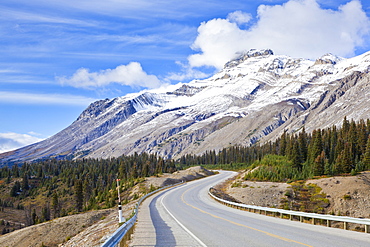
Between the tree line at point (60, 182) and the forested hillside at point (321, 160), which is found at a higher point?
the forested hillside at point (321, 160)

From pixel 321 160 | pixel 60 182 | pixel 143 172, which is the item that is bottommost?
pixel 60 182

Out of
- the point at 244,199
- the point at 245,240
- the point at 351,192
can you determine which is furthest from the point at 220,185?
the point at 245,240

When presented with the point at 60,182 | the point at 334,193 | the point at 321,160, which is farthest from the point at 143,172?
the point at 334,193

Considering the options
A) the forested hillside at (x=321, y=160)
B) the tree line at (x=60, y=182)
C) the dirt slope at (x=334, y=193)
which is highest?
the forested hillside at (x=321, y=160)

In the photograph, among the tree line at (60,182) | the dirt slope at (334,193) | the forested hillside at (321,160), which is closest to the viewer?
the dirt slope at (334,193)

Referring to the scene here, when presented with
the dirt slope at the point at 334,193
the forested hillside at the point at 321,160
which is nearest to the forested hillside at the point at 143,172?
the forested hillside at the point at 321,160

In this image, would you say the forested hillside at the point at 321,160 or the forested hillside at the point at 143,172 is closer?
the forested hillside at the point at 321,160

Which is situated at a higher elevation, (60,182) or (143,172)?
(143,172)

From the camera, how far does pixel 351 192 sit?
5488 cm

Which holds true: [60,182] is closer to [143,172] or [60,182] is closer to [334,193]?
[143,172]

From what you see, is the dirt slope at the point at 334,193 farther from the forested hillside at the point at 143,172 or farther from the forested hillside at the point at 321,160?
the forested hillside at the point at 143,172

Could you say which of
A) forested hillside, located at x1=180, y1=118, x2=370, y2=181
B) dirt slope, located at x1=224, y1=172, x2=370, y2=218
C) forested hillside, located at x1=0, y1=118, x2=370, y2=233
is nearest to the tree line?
forested hillside, located at x1=0, y1=118, x2=370, y2=233

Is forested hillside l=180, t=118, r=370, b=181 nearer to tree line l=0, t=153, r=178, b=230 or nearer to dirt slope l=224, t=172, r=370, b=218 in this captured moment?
dirt slope l=224, t=172, r=370, b=218

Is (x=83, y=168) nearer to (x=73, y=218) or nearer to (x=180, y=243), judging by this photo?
(x=73, y=218)
